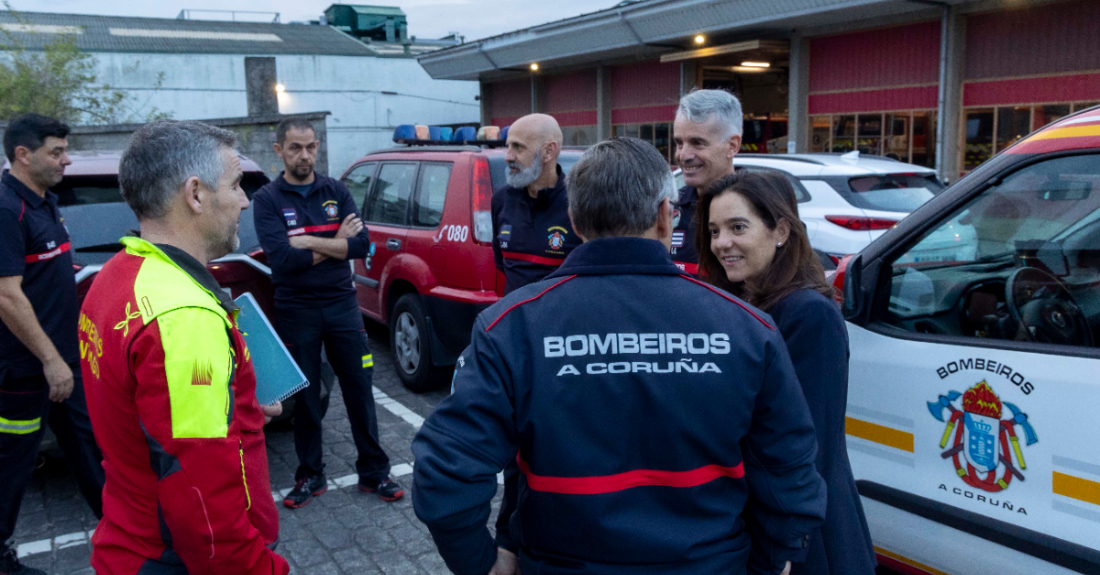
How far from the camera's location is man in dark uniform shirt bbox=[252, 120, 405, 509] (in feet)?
13.5

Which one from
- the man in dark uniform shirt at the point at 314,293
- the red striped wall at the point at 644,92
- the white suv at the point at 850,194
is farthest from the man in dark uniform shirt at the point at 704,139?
the red striped wall at the point at 644,92

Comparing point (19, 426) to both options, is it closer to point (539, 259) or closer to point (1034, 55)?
point (539, 259)

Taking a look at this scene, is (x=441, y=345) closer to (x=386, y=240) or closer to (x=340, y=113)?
(x=386, y=240)

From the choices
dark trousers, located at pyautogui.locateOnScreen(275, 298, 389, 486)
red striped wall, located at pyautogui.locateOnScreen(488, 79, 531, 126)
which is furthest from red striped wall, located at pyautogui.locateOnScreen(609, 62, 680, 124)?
dark trousers, located at pyautogui.locateOnScreen(275, 298, 389, 486)

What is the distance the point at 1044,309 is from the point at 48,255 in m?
3.84

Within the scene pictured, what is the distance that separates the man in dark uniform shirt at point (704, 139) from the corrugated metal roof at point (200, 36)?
121 ft

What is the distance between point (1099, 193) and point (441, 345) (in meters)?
4.26

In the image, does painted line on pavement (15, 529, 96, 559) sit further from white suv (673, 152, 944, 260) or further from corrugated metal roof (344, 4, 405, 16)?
corrugated metal roof (344, 4, 405, 16)

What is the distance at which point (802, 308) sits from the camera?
200 cm

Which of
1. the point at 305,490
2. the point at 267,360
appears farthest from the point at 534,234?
the point at 305,490

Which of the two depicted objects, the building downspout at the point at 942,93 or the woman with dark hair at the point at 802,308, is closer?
the woman with dark hair at the point at 802,308

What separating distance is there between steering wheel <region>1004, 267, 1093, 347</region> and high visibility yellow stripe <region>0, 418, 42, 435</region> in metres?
3.83

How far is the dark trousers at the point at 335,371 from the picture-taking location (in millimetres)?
4148

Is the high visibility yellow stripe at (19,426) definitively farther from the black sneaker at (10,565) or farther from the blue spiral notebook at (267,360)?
the blue spiral notebook at (267,360)
